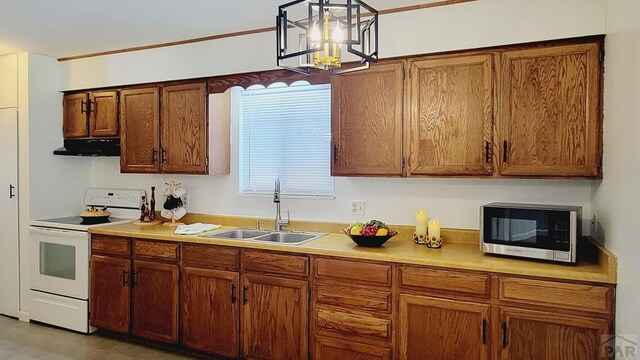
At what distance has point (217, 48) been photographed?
3.38 metres

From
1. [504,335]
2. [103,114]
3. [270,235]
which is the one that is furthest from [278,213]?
[103,114]

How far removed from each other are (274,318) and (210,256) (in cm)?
63

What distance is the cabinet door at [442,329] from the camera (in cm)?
229

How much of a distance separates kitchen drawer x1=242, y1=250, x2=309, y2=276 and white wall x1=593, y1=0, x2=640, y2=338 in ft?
5.32

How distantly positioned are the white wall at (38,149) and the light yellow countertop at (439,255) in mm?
1083

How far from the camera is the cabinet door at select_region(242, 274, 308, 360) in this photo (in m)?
2.73

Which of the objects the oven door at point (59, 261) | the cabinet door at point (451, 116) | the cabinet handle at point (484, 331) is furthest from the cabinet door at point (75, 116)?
the cabinet handle at point (484, 331)

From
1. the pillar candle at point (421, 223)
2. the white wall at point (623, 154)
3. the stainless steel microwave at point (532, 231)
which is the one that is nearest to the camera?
the white wall at point (623, 154)

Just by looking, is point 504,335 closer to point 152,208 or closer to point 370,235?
point 370,235

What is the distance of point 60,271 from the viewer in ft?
12.2

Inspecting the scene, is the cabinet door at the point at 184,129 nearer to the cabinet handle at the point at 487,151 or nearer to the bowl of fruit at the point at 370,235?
the bowl of fruit at the point at 370,235

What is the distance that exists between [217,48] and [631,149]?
2.76m

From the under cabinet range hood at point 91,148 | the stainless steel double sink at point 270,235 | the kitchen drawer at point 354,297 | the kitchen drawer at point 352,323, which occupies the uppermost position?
the under cabinet range hood at point 91,148

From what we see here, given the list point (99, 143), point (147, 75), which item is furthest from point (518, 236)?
point (99, 143)
